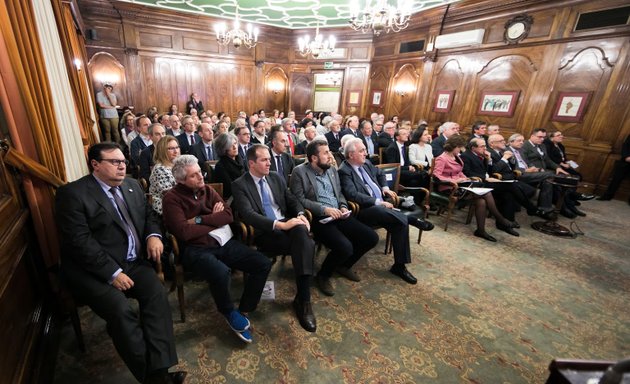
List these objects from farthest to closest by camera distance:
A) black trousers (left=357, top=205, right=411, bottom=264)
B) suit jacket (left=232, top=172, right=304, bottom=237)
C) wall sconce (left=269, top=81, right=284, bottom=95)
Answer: wall sconce (left=269, top=81, right=284, bottom=95) → black trousers (left=357, top=205, right=411, bottom=264) → suit jacket (left=232, top=172, right=304, bottom=237)

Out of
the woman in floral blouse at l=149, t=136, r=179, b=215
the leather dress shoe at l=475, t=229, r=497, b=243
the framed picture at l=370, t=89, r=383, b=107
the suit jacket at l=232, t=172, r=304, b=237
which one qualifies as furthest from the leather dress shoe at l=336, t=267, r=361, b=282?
the framed picture at l=370, t=89, r=383, b=107

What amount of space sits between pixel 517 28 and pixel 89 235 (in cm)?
860

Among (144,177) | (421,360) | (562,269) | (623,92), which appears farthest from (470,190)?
(623,92)

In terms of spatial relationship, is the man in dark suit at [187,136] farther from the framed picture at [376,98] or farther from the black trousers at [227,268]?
the framed picture at [376,98]

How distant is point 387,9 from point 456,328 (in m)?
4.88

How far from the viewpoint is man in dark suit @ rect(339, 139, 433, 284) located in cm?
262

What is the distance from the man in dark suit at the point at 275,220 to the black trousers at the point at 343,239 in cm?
31

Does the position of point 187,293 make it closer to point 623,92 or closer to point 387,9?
point 387,9

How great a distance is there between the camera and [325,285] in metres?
2.45

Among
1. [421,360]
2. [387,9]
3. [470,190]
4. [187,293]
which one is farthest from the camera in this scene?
[387,9]

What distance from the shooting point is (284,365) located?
174 centimetres

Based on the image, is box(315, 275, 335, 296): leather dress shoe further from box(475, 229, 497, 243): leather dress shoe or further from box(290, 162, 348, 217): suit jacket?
box(475, 229, 497, 243): leather dress shoe

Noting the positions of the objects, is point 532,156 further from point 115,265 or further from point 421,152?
point 115,265

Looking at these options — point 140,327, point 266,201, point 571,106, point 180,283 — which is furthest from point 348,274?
point 571,106
